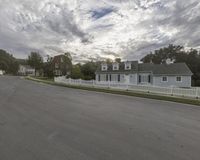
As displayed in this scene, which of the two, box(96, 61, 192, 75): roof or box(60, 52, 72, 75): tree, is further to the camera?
→ box(60, 52, 72, 75): tree

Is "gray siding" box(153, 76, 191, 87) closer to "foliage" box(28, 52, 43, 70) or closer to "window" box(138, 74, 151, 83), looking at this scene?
"window" box(138, 74, 151, 83)

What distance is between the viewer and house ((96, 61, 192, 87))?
28.0m

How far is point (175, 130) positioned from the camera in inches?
218

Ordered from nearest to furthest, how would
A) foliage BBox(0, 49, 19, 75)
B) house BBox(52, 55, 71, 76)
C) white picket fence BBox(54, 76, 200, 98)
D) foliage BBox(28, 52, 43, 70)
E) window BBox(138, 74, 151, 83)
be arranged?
white picket fence BBox(54, 76, 200, 98) < window BBox(138, 74, 151, 83) < house BBox(52, 55, 71, 76) < foliage BBox(28, 52, 43, 70) < foliage BBox(0, 49, 19, 75)

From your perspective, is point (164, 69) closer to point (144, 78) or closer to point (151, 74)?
point (151, 74)

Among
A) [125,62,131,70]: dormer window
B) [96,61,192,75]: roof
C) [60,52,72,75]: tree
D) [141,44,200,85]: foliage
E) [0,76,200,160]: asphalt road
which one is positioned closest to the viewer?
[0,76,200,160]: asphalt road

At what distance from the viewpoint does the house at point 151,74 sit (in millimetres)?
28047

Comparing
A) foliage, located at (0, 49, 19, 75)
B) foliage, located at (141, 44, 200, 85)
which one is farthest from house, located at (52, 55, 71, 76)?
foliage, located at (0, 49, 19, 75)

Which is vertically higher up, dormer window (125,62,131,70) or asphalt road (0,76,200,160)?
dormer window (125,62,131,70)

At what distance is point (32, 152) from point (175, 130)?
14.4ft

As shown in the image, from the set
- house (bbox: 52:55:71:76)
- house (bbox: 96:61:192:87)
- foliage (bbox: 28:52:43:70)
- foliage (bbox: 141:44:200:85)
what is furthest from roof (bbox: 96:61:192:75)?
foliage (bbox: 28:52:43:70)

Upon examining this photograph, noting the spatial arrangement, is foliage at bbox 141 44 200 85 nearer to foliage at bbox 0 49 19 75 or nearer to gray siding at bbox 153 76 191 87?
gray siding at bbox 153 76 191 87

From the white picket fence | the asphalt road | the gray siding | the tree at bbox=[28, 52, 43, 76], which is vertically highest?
the tree at bbox=[28, 52, 43, 76]

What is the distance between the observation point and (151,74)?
29.8 m
